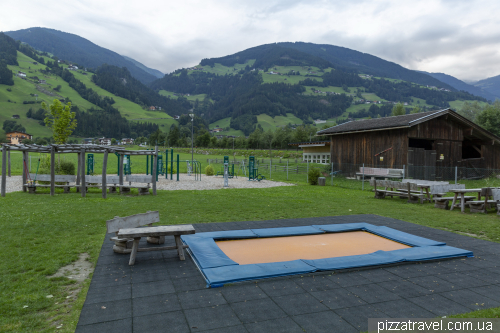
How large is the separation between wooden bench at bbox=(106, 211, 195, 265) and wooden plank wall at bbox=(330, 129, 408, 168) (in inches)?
747

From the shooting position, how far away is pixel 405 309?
3543mm

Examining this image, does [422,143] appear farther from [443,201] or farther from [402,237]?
[402,237]

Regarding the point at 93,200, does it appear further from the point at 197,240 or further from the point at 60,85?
the point at 60,85

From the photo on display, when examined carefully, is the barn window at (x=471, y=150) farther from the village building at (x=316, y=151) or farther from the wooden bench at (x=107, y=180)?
the wooden bench at (x=107, y=180)

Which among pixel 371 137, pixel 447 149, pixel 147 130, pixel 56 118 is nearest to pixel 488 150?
pixel 447 149

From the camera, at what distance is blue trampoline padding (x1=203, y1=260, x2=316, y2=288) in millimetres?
4207

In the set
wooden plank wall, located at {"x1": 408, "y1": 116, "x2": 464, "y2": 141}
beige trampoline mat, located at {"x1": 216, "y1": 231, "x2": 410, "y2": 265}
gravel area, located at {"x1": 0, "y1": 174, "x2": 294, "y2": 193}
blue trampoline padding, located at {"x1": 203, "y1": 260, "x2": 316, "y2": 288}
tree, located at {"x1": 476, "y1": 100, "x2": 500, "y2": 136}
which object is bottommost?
beige trampoline mat, located at {"x1": 216, "y1": 231, "x2": 410, "y2": 265}

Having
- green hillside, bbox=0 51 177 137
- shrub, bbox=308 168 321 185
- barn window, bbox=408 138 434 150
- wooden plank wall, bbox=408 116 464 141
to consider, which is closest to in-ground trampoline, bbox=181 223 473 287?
shrub, bbox=308 168 321 185

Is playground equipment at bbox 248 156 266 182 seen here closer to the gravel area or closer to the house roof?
the gravel area

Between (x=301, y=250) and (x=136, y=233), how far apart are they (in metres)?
2.95

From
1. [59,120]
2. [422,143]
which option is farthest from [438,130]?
[59,120]

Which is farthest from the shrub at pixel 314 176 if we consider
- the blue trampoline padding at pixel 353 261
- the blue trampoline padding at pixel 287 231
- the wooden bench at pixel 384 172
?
the blue trampoline padding at pixel 353 261

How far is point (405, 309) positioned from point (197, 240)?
375 cm

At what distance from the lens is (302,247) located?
6.08 m
